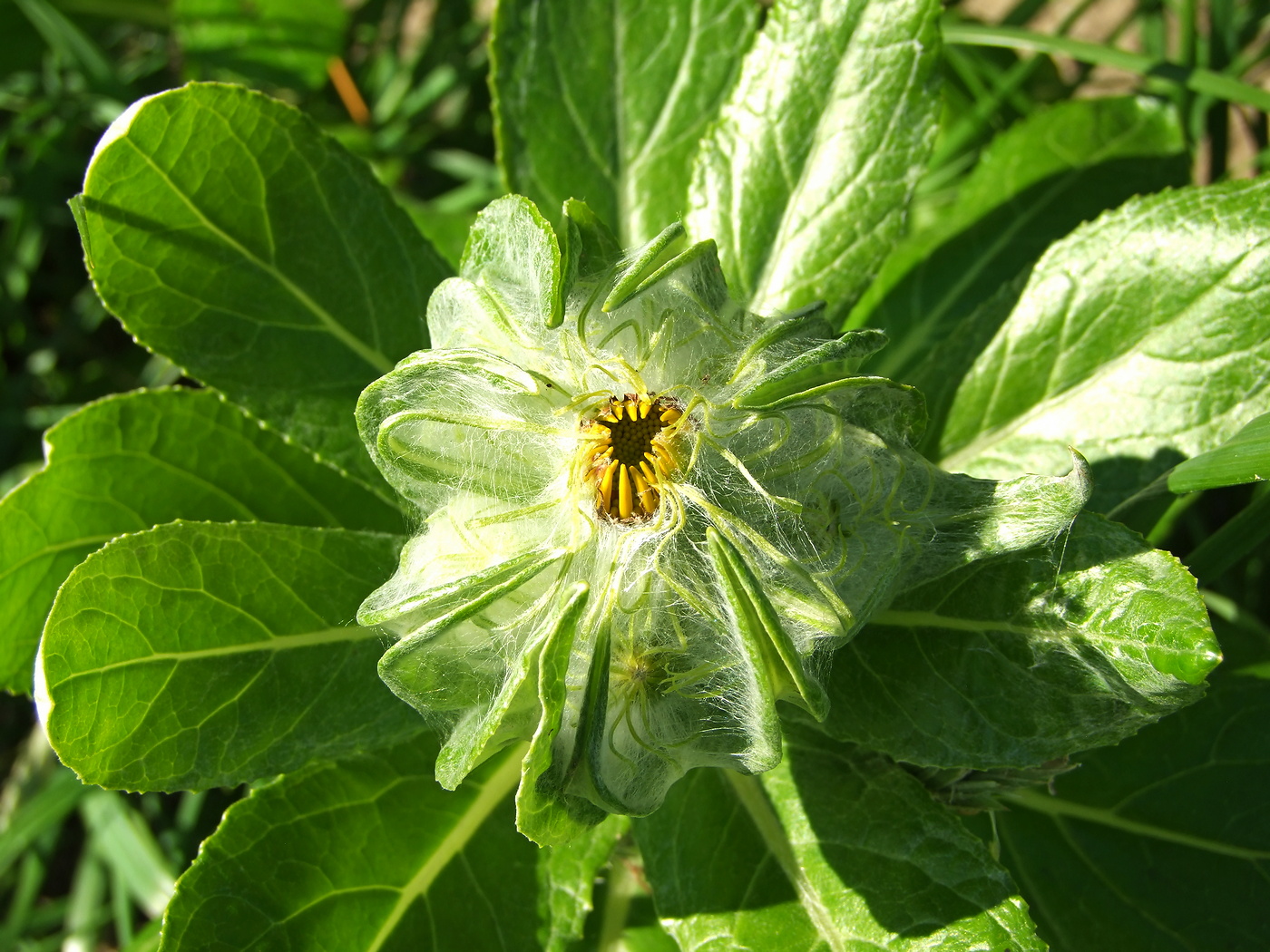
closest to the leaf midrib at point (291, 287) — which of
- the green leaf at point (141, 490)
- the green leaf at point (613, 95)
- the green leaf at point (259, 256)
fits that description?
the green leaf at point (259, 256)

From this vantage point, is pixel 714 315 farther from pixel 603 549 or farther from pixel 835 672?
pixel 835 672

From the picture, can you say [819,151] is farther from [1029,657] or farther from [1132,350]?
[1029,657]

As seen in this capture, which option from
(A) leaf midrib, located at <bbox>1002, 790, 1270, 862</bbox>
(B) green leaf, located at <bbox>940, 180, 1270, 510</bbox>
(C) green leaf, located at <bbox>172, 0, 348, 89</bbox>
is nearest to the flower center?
(B) green leaf, located at <bbox>940, 180, 1270, 510</bbox>

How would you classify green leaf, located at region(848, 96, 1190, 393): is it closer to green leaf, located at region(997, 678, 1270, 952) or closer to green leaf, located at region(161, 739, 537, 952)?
green leaf, located at region(997, 678, 1270, 952)

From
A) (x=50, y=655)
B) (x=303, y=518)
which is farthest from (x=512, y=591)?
(x=303, y=518)

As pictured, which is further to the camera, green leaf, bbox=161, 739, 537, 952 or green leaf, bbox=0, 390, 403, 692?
green leaf, bbox=0, 390, 403, 692

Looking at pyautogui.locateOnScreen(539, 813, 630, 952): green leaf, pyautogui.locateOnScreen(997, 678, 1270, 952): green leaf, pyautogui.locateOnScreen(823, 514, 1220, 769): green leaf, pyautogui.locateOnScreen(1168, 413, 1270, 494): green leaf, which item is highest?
pyautogui.locateOnScreen(1168, 413, 1270, 494): green leaf
